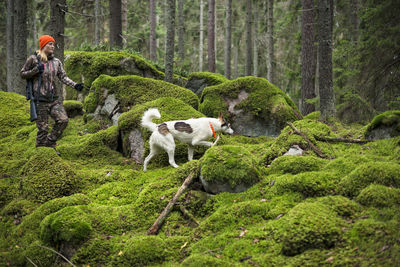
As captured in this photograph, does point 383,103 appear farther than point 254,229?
Yes

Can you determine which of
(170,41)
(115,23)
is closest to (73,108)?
(170,41)

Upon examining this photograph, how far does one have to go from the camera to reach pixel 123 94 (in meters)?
9.50

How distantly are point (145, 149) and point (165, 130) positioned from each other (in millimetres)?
1197

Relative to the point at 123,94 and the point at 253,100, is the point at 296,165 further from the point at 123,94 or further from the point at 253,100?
the point at 123,94

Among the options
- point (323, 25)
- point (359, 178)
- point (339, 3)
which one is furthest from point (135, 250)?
point (339, 3)

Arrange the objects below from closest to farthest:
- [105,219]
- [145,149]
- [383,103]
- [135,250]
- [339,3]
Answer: [135,250], [105,219], [145,149], [383,103], [339,3]

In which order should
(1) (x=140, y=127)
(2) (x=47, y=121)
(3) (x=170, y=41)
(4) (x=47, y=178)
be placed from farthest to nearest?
(3) (x=170, y=41), (1) (x=140, y=127), (2) (x=47, y=121), (4) (x=47, y=178)

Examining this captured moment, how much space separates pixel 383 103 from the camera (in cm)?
1109

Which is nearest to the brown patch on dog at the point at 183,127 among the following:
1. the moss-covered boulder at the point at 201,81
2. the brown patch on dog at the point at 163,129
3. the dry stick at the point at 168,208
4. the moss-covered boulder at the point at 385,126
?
the brown patch on dog at the point at 163,129

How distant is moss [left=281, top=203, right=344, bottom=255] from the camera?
3492mm

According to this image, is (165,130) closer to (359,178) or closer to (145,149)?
(145,149)

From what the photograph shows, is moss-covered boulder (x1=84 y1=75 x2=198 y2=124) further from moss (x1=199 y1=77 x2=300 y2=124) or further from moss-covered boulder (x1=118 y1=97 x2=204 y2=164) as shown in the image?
moss-covered boulder (x1=118 y1=97 x2=204 y2=164)

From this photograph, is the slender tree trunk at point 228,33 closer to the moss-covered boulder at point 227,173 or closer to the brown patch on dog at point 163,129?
the brown patch on dog at point 163,129

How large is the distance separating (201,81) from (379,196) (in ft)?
31.6
